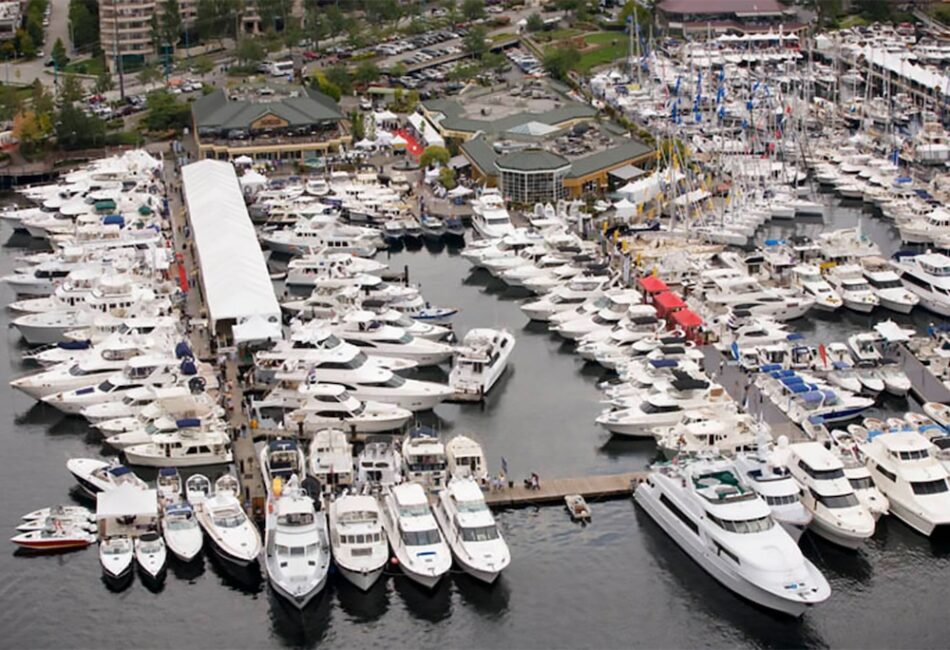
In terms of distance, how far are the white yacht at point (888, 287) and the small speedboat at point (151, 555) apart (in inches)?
1219

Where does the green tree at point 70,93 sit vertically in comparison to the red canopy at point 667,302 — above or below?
above

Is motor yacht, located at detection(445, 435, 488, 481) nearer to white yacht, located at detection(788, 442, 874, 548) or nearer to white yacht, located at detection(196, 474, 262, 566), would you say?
white yacht, located at detection(196, 474, 262, 566)

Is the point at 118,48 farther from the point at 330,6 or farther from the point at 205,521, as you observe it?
the point at 205,521

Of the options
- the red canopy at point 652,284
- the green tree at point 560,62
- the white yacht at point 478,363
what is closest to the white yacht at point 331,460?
the white yacht at point 478,363

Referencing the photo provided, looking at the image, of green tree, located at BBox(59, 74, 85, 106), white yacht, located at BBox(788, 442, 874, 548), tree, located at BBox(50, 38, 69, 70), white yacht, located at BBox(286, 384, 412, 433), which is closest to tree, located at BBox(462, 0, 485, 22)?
tree, located at BBox(50, 38, 69, 70)

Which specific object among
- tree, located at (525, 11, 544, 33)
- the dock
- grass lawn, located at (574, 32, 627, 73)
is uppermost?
the dock

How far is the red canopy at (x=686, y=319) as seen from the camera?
5228 centimetres

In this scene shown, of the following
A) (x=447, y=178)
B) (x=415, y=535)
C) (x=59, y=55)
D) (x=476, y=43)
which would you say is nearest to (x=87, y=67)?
(x=59, y=55)

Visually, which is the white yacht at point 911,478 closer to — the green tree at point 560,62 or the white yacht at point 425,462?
the white yacht at point 425,462

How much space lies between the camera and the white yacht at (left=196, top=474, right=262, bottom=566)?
36875mm

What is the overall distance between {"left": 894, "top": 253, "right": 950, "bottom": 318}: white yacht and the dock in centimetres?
1955

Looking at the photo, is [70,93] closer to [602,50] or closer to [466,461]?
[602,50]

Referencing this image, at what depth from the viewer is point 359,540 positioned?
36438 millimetres

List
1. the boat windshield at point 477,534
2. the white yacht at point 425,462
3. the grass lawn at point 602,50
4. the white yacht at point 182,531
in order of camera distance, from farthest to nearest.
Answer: the grass lawn at point 602,50 < the white yacht at point 425,462 < the white yacht at point 182,531 < the boat windshield at point 477,534
